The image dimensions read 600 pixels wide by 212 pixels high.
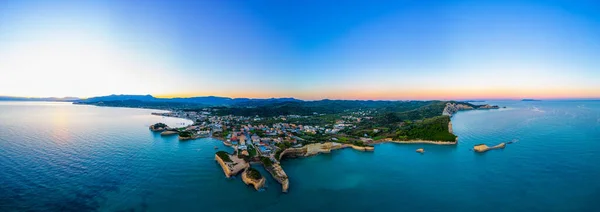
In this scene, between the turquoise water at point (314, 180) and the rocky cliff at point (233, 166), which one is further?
the rocky cliff at point (233, 166)

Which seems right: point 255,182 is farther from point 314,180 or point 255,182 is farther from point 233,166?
point 314,180

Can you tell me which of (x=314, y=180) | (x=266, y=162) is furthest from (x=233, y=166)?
(x=314, y=180)

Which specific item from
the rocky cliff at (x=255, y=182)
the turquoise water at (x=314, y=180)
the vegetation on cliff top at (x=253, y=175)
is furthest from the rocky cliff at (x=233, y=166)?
the rocky cliff at (x=255, y=182)

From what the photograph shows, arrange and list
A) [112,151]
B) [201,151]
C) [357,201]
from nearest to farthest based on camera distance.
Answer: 1. [357,201]
2. [112,151]
3. [201,151]

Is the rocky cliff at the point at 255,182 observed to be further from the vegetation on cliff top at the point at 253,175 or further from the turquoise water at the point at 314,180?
the turquoise water at the point at 314,180

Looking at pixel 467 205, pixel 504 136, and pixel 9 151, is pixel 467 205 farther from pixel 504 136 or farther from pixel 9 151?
pixel 9 151

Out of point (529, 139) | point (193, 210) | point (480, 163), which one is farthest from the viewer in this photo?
point (529, 139)

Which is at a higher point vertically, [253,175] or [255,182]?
[253,175]

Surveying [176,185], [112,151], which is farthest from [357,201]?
[112,151]
